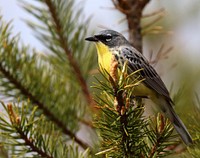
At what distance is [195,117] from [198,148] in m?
0.16

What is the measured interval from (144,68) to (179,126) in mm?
547

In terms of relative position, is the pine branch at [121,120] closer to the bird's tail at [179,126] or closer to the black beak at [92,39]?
the bird's tail at [179,126]

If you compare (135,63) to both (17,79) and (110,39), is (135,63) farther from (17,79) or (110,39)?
(17,79)

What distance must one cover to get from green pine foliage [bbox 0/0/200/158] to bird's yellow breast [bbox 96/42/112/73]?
0.10m

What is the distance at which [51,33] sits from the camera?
2129mm

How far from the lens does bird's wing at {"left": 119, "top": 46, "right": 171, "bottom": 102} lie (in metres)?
2.42

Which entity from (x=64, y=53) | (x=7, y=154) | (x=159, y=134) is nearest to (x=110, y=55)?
(x=64, y=53)

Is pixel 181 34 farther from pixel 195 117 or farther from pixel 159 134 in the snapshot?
pixel 159 134

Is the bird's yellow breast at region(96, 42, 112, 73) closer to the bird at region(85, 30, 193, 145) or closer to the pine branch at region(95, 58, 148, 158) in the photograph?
the bird at region(85, 30, 193, 145)

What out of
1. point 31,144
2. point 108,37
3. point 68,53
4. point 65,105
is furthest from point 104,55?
point 31,144

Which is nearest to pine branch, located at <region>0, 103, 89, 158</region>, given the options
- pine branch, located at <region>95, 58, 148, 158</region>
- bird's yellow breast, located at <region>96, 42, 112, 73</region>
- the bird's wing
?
pine branch, located at <region>95, 58, 148, 158</region>

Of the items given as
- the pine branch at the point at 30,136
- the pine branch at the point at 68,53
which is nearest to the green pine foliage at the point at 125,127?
the pine branch at the point at 30,136

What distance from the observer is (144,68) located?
2482 millimetres

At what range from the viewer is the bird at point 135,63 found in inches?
93.8
